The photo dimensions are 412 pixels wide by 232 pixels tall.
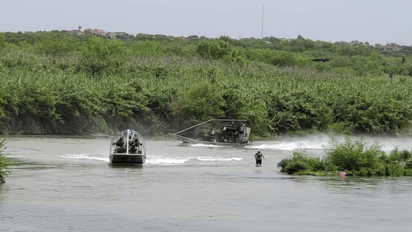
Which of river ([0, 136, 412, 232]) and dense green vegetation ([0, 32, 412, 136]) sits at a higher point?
dense green vegetation ([0, 32, 412, 136])

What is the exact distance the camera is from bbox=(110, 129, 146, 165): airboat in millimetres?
57500

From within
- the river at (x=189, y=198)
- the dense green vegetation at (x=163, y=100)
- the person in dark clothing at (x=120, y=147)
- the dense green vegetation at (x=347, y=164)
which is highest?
the dense green vegetation at (x=163, y=100)

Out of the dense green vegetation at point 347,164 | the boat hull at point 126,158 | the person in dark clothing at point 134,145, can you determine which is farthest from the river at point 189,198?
the dense green vegetation at point 347,164

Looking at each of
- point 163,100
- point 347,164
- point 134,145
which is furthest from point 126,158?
point 163,100

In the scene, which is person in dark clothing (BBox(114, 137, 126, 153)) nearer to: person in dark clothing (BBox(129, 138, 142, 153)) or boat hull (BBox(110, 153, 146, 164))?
person in dark clothing (BBox(129, 138, 142, 153))

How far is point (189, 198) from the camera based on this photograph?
4125cm

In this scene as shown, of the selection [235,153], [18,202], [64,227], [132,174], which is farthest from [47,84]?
[64,227]

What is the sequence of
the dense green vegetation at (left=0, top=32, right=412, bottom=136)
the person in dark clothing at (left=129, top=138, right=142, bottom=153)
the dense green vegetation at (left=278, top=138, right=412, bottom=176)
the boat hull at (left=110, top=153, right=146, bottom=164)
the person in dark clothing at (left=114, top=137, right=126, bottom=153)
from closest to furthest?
1. the dense green vegetation at (left=278, top=138, right=412, bottom=176)
2. the boat hull at (left=110, top=153, right=146, bottom=164)
3. the person in dark clothing at (left=114, top=137, right=126, bottom=153)
4. the person in dark clothing at (left=129, top=138, right=142, bottom=153)
5. the dense green vegetation at (left=0, top=32, right=412, bottom=136)

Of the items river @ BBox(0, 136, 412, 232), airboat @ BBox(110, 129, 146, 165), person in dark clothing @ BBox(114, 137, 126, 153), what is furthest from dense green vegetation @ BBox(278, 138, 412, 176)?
person in dark clothing @ BBox(114, 137, 126, 153)

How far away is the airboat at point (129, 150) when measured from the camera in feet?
189

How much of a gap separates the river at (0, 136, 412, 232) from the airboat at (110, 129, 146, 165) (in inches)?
35.9

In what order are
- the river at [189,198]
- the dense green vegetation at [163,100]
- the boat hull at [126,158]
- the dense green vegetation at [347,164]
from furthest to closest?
the dense green vegetation at [163,100]
the boat hull at [126,158]
the dense green vegetation at [347,164]
the river at [189,198]

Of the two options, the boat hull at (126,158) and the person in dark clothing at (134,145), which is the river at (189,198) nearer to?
the boat hull at (126,158)

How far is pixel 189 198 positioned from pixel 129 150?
18.8m
